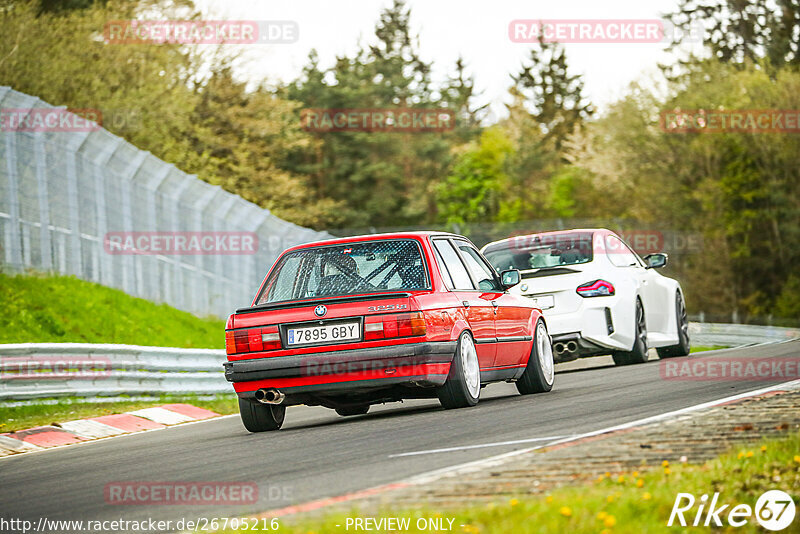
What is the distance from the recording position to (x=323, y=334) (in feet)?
31.1

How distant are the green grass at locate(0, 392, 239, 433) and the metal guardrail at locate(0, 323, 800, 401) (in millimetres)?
131

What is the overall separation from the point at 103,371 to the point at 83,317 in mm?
5562

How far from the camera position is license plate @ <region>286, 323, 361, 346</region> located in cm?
945

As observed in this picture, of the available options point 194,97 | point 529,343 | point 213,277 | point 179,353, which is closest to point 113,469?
point 529,343

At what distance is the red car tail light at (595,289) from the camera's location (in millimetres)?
14273

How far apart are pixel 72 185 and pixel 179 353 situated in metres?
5.84

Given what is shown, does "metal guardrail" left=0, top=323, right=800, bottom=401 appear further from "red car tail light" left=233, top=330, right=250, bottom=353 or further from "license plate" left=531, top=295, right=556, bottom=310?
"license plate" left=531, top=295, right=556, bottom=310
